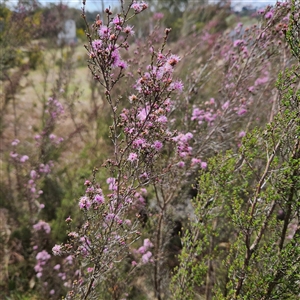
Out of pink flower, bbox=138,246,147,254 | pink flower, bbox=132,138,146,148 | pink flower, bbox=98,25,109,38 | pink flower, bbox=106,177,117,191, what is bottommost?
pink flower, bbox=138,246,147,254

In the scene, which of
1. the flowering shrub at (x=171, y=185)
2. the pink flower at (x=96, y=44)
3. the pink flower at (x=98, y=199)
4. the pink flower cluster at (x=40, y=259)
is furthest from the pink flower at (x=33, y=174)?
the pink flower at (x=96, y=44)

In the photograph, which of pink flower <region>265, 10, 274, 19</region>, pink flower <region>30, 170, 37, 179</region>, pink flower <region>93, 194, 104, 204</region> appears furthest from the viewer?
pink flower <region>30, 170, 37, 179</region>

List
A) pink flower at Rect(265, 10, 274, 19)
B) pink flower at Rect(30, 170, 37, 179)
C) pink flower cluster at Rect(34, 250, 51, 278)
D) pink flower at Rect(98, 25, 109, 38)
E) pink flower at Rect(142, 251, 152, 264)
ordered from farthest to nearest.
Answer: pink flower at Rect(30, 170, 37, 179) < pink flower cluster at Rect(34, 250, 51, 278) < pink flower at Rect(142, 251, 152, 264) < pink flower at Rect(265, 10, 274, 19) < pink flower at Rect(98, 25, 109, 38)

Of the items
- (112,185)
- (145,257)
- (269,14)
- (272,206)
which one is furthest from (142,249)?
(269,14)

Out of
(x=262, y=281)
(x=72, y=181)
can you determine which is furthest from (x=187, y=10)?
(x=262, y=281)

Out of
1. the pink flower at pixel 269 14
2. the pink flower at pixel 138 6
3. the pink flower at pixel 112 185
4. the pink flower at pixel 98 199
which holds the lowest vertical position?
the pink flower at pixel 98 199

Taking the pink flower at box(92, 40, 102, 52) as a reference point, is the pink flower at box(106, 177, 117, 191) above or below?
below

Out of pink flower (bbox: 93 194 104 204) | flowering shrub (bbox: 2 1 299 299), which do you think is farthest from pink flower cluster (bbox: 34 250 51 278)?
pink flower (bbox: 93 194 104 204)

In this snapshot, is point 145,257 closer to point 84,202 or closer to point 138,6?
point 84,202

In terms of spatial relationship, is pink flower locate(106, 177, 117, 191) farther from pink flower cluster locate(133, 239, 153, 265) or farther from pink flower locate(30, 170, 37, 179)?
pink flower locate(30, 170, 37, 179)

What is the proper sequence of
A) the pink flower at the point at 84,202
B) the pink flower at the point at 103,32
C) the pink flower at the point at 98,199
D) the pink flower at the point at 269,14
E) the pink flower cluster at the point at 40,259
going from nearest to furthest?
the pink flower at the point at 103,32, the pink flower at the point at 84,202, the pink flower at the point at 98,199, the pink flower at the point at 269,14, the pink flower cluster at the point at 40,259

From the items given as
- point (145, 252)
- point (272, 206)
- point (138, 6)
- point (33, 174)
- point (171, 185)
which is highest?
point (138, 6)

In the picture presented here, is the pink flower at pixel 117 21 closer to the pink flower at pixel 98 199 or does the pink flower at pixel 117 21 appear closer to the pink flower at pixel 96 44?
the pink flower at pixel 96 44

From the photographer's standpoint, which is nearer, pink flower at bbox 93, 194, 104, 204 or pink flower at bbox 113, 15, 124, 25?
pink flower at bbox 113, 15, 124, 25
